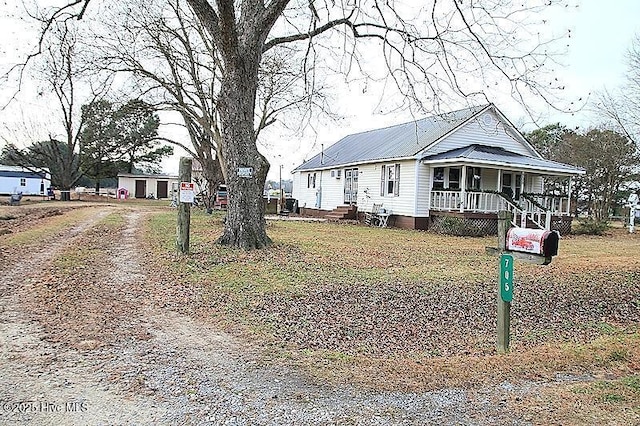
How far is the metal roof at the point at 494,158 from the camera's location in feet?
66.4

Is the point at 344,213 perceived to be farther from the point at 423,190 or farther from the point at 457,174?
the point at 457,174

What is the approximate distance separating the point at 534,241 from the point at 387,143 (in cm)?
2217

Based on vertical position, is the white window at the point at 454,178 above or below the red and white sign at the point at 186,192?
above

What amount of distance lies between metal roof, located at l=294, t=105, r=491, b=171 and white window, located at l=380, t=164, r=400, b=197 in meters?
0.56

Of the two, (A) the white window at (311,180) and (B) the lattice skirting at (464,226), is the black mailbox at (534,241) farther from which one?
(A) the white window at (311,180)

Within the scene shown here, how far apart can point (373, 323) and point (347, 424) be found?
296 cm

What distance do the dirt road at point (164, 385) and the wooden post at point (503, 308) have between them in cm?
125

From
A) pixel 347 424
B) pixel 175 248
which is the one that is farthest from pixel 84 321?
pixel 175 248

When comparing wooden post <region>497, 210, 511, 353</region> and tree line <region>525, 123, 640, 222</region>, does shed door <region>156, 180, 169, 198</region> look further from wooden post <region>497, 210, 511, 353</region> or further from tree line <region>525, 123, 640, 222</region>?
wooden post <region>497, 210, 511, 353</region>

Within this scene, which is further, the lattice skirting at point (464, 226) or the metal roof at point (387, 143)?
the metal roof at point (387, 143)

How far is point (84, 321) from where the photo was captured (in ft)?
19.3

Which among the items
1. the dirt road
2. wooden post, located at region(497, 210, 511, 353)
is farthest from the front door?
wooden post, located at region(497, 210, 511, 353)

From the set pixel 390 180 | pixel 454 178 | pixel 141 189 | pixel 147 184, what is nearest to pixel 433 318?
pixel 454 178

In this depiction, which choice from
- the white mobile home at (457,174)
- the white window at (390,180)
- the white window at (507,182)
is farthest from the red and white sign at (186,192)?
the white window at (507,182)
